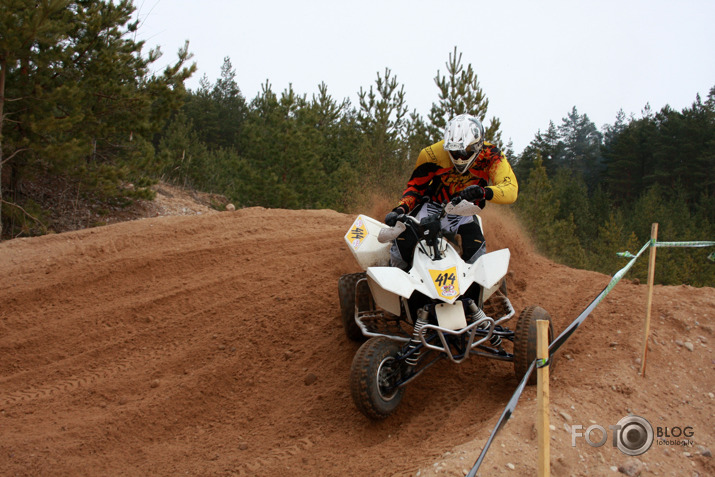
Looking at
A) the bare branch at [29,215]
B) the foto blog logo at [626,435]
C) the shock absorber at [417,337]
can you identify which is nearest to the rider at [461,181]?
the shock absorber at [417,337]

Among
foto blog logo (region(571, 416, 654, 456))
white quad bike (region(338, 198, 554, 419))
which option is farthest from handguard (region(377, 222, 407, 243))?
foto blog logo (region(571, 416, 654, 456))

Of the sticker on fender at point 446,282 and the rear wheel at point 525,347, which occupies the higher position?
the sticker on fender at point 446,282

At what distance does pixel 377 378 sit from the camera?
3877 millimetres

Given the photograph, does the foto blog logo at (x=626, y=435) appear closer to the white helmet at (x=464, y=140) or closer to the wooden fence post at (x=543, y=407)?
the wooden fence post at (x=543, y=407)

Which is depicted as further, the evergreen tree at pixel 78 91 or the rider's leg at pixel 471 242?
the evergreen tree at pixel 78 91

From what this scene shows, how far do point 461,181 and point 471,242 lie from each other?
0.69 m

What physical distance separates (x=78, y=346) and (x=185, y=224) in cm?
352

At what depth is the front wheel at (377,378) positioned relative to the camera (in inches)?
150

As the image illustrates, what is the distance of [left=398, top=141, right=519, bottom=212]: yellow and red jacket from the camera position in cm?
490

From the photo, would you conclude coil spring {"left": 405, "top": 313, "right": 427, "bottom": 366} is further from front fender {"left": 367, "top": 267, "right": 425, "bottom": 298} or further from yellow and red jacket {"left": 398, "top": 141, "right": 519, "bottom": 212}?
yellow and red jacket {"left": 398, "top": 141, "right": 519, "bottom": 212}

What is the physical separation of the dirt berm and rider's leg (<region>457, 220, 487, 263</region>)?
1.03 metres

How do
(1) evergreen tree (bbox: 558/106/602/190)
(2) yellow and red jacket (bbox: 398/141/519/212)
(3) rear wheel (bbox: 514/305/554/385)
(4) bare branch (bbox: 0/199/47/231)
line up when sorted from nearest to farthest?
1. (3) rear wheel (bbox: 514/305/554/385)
2. (2) yellow and red jacket (bbox: 398/141/519/212)
3. (4) bare branch (bbox: 0/199/47/231)
4. (1) evergreen tree (bbox: 558/106/602/190)

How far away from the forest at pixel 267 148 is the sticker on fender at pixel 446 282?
15.1ft

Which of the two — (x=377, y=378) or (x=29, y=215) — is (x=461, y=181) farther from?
(x=29, y=215)
